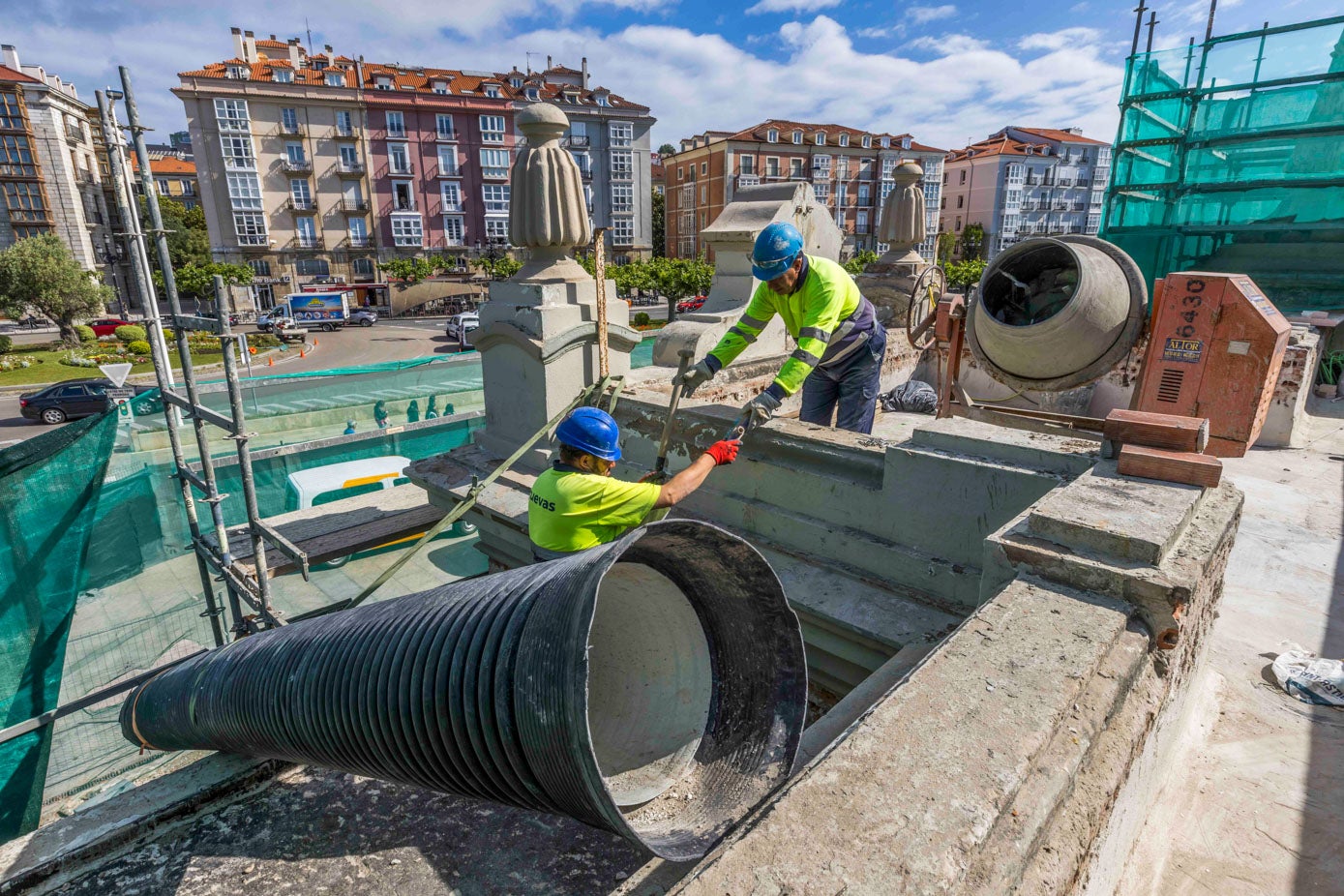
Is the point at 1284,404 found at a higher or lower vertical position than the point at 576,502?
lower

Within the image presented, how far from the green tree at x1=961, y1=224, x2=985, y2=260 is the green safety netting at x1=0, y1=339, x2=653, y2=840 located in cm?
6039

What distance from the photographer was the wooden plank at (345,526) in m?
7.03

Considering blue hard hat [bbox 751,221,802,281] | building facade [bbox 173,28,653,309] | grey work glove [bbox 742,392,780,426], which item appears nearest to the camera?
grey work glove [bbox 742,392,780,426]

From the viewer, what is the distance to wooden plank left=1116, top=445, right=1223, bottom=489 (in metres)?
2.96

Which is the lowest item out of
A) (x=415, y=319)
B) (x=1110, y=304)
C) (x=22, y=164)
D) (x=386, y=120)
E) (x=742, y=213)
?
(x=415, y=319)

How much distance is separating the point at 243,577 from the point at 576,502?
4556 mm

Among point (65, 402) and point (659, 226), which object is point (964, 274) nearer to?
point (659, 226)

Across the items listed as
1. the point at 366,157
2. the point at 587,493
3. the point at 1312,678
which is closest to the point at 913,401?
the point at 1312,678

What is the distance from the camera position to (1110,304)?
5.25m

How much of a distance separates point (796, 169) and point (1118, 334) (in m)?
61.0

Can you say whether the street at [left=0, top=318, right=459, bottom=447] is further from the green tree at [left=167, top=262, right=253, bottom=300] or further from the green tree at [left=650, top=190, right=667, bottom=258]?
the green tree at [left=650, top=190, right=667, bottom=258]

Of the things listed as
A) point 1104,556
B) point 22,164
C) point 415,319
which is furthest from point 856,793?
point 22,164

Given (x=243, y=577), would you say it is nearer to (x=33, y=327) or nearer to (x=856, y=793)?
(x=856, y=793)

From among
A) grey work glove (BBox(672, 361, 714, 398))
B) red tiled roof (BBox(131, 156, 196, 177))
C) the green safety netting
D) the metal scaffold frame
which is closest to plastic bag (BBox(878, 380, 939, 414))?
grey work glove (BBox(672, 361, 714, 398))
